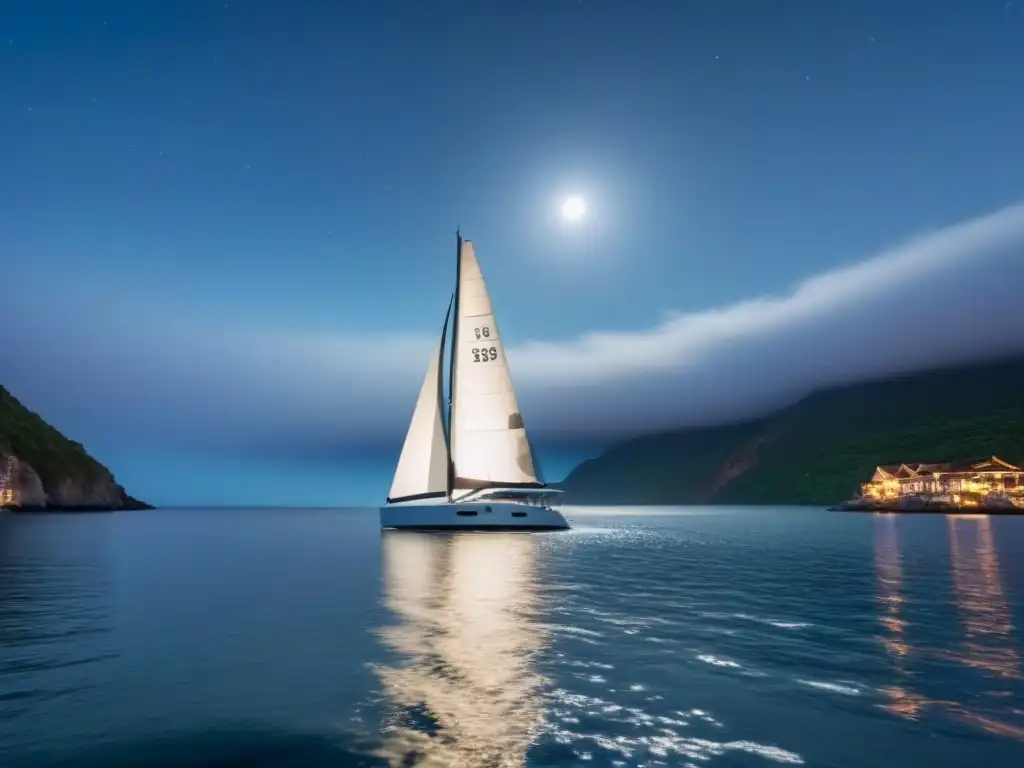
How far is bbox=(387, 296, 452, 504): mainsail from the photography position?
204ft

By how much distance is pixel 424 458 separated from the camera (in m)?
62.4

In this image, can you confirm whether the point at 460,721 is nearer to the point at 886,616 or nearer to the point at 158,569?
the point at 886,616

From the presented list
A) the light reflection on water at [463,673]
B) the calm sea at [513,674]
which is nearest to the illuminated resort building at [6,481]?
the calm sea at [513,674]

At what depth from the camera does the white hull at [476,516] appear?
58000mm

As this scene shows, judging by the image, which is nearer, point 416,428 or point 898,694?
point 898,694

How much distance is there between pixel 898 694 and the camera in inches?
475

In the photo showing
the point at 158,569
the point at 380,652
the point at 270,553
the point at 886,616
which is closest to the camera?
the point at 380,652

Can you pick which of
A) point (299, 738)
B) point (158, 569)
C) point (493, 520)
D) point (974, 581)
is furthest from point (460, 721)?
point (493, 520)

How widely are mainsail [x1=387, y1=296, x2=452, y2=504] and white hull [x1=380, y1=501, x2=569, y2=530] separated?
7.24 feet

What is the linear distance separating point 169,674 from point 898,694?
49.2ft

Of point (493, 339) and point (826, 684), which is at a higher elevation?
point (493, 339)

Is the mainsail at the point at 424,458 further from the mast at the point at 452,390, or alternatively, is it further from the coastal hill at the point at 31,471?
the coastal hill at the point at 31,471

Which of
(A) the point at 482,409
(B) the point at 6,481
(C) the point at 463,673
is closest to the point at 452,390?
(A) the point at 482,409

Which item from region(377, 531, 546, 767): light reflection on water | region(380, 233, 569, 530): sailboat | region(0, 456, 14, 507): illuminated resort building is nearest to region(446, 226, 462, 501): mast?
region(380, 233, 569, 530): sailboat
